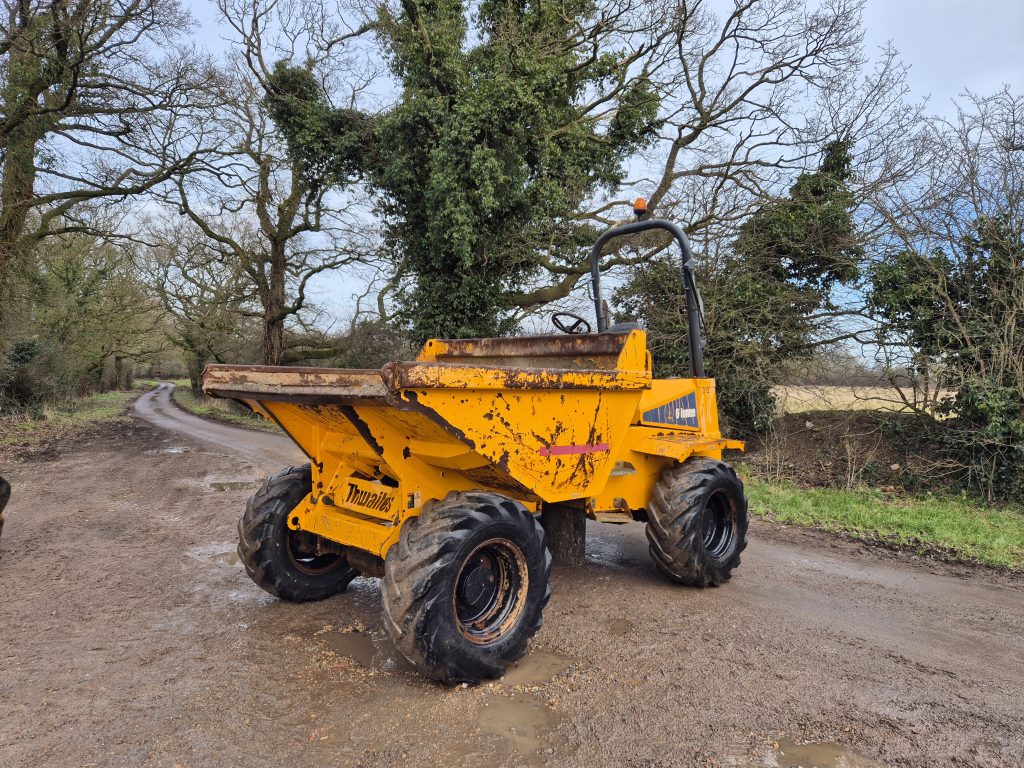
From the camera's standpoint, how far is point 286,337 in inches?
894

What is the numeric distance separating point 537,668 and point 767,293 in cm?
974

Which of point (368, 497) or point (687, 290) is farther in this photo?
point (687, 290)

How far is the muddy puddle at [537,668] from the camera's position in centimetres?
306

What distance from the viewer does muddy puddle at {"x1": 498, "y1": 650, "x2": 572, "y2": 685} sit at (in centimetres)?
306

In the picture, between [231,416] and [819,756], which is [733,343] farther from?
[231,416]

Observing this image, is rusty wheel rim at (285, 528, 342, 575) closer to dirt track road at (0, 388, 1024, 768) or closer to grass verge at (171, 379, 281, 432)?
dirt track road at (0, 388, 1024, 768)

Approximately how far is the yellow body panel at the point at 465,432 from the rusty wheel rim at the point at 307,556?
189 millimetres

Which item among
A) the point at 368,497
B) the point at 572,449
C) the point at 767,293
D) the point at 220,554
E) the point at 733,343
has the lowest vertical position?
the point at 220,554

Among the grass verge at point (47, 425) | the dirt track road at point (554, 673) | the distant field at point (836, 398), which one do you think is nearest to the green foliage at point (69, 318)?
the grass verge at point (47, 425)

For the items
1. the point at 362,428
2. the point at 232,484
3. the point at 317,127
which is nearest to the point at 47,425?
the point at 317,127

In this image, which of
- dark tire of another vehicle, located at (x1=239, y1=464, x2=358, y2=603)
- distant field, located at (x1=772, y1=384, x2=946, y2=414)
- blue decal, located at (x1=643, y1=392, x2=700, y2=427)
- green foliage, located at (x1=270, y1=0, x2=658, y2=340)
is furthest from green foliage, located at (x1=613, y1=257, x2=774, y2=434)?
dark tire of another vehicle, located at (x1=239, y1=464, x2=358, y2=603)

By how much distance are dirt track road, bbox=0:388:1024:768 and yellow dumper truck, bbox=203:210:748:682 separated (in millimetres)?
316

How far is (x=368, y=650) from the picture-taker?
339 cm

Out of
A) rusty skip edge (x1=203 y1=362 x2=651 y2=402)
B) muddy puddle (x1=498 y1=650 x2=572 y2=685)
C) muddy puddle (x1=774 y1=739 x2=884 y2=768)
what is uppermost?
rusty skip edge (x1=203 y1=362 x2=651 y2=402)
